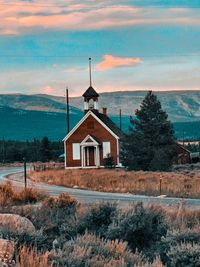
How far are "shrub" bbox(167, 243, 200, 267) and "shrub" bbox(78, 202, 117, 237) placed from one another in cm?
371

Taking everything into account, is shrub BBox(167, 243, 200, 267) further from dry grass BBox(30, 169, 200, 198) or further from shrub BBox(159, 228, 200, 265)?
dry grass BBox(30, 169, 200, 198)

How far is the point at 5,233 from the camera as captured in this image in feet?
41.6

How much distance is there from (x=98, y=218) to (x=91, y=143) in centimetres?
4838

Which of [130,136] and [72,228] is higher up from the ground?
[130,136]

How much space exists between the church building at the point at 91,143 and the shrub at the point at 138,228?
48.5m

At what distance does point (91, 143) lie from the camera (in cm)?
6431

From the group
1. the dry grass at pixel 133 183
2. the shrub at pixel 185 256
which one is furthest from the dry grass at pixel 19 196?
the shrub at pixel 185 256

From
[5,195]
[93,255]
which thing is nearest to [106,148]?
[5,195]

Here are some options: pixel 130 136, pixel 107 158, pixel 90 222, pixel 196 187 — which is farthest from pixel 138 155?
pixel 90 222

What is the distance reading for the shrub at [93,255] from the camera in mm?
10188

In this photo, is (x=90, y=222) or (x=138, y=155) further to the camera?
(x=138, y=155)

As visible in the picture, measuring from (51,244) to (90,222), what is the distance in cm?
264

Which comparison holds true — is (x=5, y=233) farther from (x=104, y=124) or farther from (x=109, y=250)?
(x=104, y=124)

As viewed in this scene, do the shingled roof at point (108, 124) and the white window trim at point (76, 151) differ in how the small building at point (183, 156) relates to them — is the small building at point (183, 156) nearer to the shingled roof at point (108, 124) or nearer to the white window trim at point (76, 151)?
the shingled roof at point (108, 124)
